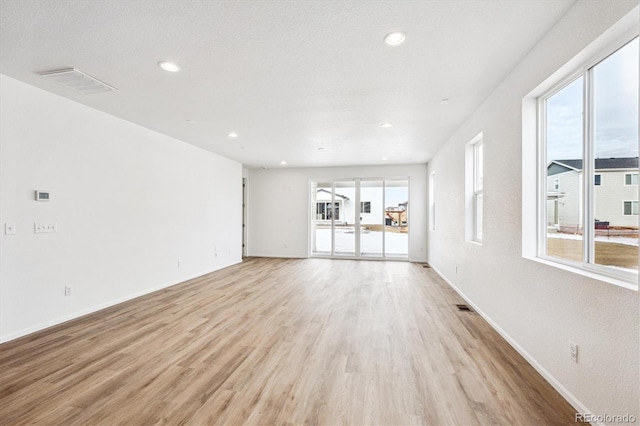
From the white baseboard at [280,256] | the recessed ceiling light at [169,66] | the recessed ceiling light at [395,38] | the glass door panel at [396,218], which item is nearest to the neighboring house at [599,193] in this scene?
the recessed ceiling light at [395,38]

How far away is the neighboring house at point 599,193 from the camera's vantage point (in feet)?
5.09

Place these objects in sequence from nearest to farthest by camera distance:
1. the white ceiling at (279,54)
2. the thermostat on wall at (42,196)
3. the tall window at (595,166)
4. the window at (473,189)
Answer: the tall window at (595,166)
the white ceiling at (279,54)
the thermostat on wall at (42,196)
the window at (473,189)

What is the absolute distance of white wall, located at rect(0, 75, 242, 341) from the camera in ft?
9.24

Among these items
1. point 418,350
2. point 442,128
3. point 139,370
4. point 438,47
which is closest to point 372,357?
point 418,350

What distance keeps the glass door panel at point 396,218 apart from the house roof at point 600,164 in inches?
213

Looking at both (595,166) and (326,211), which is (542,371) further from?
(326,211)

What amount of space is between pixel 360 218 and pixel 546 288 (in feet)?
19.0

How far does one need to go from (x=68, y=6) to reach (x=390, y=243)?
7413 mm

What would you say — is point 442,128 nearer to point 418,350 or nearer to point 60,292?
point 418,350

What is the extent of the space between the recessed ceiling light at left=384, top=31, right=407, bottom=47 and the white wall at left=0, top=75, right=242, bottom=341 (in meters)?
3.75

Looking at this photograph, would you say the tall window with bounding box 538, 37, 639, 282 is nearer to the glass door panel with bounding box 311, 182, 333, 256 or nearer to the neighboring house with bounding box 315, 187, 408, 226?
the neighboring house with bounding box 315, 187, 408, 226

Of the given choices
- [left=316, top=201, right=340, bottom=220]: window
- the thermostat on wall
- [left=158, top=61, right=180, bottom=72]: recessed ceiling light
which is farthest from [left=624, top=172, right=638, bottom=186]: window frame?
[left=316, top=201, right=340, bottom=220]: window

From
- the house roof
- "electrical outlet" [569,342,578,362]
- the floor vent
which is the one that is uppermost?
the house roof

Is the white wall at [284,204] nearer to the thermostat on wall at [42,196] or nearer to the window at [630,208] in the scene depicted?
the thermostat on wall at [42,196]
